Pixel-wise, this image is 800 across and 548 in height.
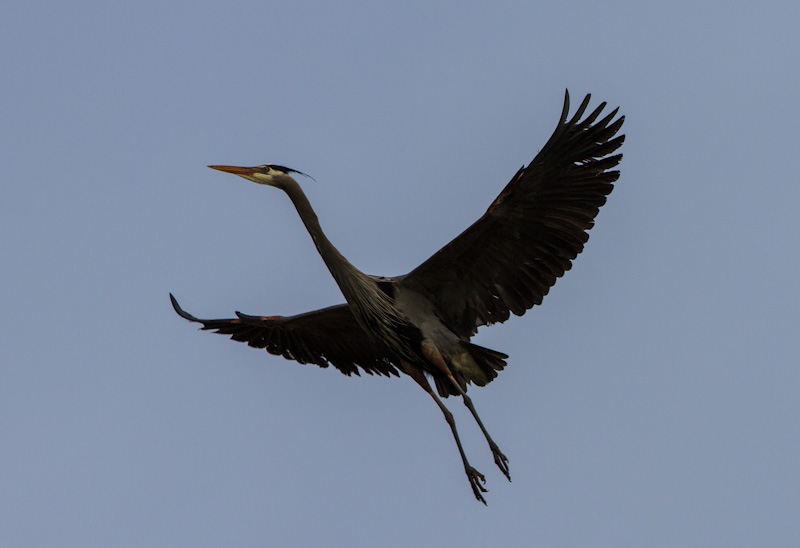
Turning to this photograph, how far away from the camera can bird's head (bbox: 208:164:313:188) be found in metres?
11.6

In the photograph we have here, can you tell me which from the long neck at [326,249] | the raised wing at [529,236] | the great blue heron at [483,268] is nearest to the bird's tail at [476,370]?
the great blue heron at [483,268]

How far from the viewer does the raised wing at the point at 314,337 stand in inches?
521

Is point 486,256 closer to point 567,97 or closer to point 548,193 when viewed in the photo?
point 548,193

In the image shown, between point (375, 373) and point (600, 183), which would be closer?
point (600, 183)

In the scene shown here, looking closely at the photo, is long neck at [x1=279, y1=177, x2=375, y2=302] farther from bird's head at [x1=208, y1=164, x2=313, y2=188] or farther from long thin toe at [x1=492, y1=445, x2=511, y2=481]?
long thin toe at [x1=492, y1=445, x2=511, y2=481]

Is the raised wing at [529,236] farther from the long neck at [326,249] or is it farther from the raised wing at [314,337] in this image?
the raised wing at [314,337]

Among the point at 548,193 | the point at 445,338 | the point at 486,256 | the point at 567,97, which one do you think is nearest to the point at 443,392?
the point at 445,338

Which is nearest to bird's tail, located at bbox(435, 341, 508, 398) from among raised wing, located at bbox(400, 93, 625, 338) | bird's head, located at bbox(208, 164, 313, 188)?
raised wing, located at bbox(400, 93, 625, 338)

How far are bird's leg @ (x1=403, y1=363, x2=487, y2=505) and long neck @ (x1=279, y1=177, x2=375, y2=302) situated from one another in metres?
1.10

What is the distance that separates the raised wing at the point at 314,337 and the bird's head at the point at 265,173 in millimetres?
1745

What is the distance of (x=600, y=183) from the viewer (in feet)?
37.5

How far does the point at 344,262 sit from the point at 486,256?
1354 millimetres

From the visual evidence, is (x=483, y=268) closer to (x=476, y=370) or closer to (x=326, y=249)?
(x=476, y=370)

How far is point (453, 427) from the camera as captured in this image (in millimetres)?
11688
